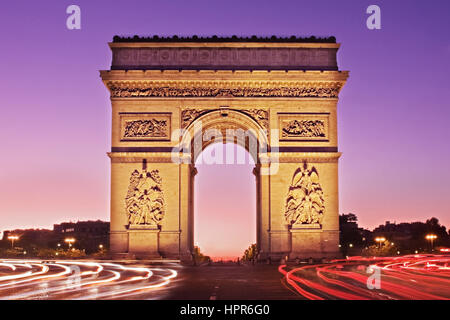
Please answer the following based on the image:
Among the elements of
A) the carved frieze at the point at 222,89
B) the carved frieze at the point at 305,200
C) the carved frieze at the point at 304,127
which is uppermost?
the carved frieze at the point at 222,89

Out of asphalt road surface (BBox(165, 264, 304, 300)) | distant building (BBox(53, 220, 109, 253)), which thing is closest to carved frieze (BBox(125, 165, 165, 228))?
asphalt road surface (BBox(165, 264, 304, 300))

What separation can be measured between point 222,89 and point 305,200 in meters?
7.71

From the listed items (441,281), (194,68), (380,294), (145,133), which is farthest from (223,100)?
(380,294)

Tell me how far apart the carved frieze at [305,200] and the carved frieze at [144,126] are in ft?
24.6

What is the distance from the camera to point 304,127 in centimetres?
3378

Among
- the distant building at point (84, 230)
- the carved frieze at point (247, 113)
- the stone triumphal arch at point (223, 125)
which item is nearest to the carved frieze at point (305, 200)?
the stone triumphal arch at point (223, 125)

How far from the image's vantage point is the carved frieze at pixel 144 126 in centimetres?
3353

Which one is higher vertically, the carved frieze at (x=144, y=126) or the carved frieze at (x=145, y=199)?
the carved frieze at (x=144, y=126)

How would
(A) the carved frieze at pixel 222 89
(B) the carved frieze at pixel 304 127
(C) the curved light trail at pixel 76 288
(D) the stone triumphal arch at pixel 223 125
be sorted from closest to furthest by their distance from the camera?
(C) the curved light trail at pixel 76 288, (D) the stone triumphal arch at pixel 223 125, (B) the carved frieze at pixel 304 127, (A) the carved frieze at pixel 222 89

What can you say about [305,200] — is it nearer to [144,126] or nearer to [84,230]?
[144,126]

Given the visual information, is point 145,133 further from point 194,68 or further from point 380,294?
point 380,294

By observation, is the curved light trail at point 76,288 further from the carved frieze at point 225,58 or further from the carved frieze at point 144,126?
the carved frieze at point 225,58

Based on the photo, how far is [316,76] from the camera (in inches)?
1340
